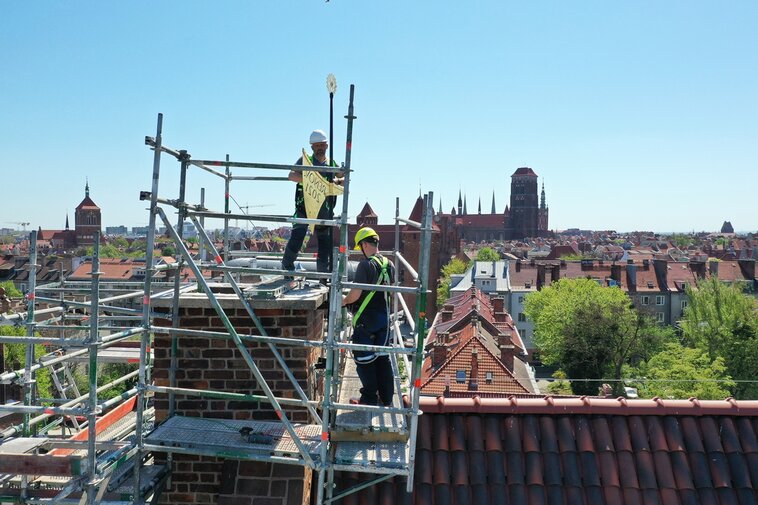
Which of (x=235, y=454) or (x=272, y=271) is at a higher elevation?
(x=272, y=271)

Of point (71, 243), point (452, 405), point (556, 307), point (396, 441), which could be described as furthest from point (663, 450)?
point (71, 243)

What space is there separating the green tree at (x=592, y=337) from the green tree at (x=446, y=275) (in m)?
21.8

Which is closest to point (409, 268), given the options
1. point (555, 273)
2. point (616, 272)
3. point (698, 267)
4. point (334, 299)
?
point (334, 299)

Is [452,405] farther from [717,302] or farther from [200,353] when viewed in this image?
[717,302]

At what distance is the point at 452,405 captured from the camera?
15.9 ft

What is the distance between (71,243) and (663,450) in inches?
5267

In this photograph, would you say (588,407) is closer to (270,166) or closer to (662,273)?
(270,166)

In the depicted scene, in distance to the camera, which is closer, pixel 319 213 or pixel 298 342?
pixel 298 342

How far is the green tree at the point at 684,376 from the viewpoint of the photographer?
2859cm

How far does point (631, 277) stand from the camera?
57625 millimetres

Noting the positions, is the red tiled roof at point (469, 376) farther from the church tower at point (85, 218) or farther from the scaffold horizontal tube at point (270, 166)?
the church tower at point (85, 218)

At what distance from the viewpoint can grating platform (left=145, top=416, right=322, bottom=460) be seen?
4.02 m

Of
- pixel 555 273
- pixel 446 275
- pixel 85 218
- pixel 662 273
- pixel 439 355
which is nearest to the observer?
pixel 439 355

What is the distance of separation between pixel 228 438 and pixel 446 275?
66907 mm
